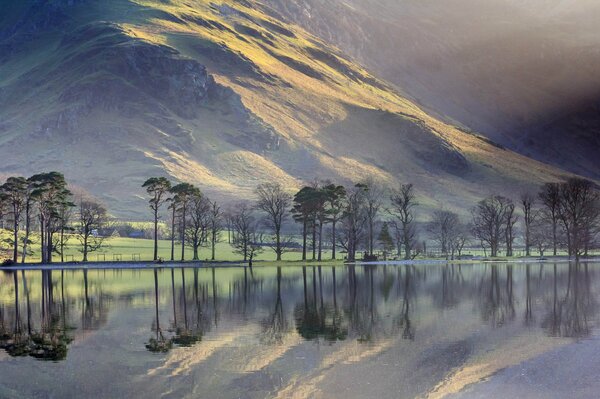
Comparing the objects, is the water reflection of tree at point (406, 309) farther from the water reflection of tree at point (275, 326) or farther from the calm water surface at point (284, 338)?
the water reflection of tree at point (275, 326)

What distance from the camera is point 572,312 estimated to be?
195 ft

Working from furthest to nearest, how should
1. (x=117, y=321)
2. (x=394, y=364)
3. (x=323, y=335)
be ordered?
1. (x=117, y=321)
2. (x=323, y=335)
3. (x=394, y=364)

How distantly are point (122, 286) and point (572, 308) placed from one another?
152 feet

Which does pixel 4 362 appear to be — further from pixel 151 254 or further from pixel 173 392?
pixel 151 254

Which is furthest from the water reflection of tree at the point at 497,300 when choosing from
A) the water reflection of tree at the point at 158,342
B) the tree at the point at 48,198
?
the tree at the point at 48,198

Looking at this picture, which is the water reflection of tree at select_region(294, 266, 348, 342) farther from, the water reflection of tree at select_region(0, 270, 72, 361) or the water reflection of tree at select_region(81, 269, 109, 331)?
the water reflection of tree at select_region(0, 270, 72, 361)

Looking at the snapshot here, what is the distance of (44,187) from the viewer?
142250 millimetres

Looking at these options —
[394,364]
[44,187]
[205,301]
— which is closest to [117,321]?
[205,301]

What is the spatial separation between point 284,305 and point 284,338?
1926 cm

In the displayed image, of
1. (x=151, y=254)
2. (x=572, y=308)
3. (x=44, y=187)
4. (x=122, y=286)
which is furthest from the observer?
(x=151, y=254)

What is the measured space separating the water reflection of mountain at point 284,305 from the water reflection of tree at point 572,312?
60 mm

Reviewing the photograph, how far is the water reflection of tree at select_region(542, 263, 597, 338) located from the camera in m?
50.0

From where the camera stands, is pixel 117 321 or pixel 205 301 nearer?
pixel 117 321

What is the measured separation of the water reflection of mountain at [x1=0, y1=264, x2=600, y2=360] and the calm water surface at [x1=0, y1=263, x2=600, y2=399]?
139 mm
